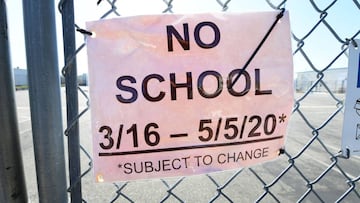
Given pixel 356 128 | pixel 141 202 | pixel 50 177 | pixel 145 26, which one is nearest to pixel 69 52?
pixel 145 26

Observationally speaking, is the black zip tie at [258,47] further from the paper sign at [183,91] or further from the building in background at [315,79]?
the building in background at [315,79]

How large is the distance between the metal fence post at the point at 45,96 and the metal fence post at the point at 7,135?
7cm

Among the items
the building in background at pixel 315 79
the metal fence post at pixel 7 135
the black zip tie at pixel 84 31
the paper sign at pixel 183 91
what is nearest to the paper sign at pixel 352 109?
the building in background at pixel 315 79

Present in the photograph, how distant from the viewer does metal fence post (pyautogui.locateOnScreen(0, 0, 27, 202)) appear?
0.62m

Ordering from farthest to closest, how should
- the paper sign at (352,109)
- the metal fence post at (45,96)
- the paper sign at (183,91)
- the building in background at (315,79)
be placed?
1. the building in background at (315,79)
2. the paper sign at (352,109)
3. the paper sign at (183,91)
4. the metal fence post at (45,96)

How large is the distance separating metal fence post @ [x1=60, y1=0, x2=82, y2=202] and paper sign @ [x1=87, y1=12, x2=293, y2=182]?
0.16 ft

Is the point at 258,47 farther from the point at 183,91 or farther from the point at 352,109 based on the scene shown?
A: the point at 352,109

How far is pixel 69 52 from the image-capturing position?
647 mm

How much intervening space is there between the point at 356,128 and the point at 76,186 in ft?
2.88

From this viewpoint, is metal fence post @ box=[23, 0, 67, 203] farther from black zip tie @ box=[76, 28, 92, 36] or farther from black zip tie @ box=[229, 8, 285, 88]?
black zip tie @ box=[229, 8, 285, 88]

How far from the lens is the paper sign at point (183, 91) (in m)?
0.70

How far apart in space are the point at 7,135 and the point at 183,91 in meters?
0.43

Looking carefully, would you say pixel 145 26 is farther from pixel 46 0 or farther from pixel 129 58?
pixel 46 0

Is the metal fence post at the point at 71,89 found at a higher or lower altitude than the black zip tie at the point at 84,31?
lower
